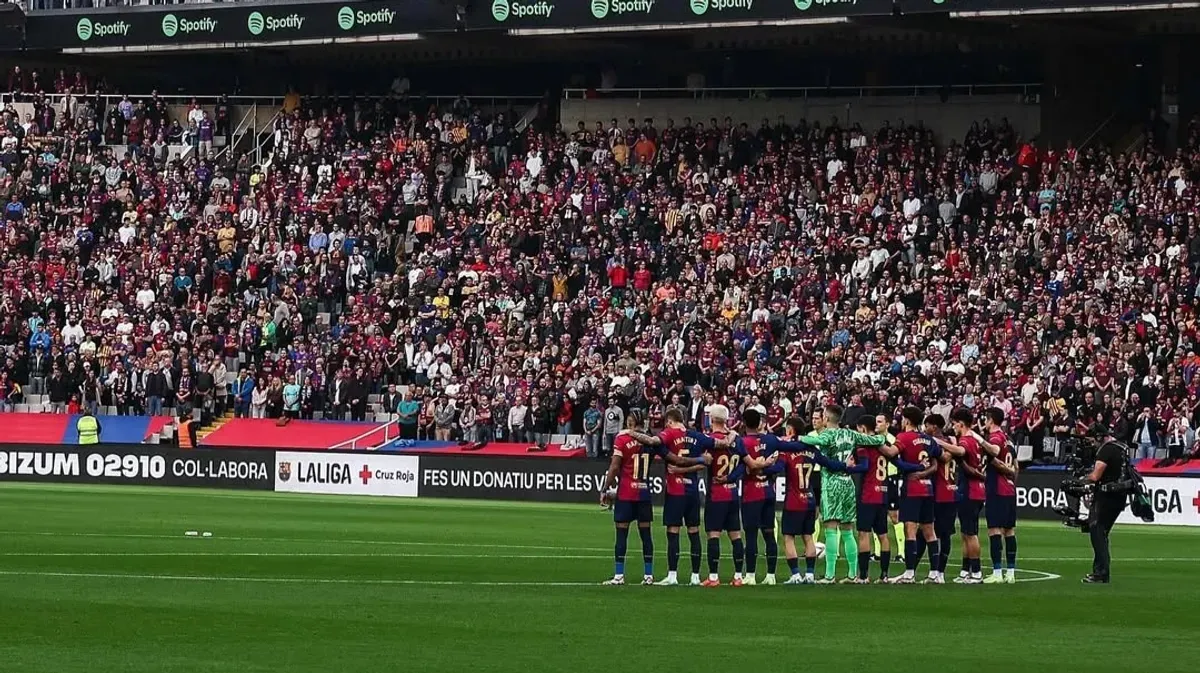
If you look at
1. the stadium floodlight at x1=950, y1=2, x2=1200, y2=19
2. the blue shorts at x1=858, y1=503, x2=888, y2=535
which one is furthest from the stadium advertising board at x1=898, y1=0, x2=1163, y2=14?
the blue shorts at x1=858, y1=503, x2=888, y2=535

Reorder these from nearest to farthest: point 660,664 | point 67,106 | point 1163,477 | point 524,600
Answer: point 660,664 < point 524,600 < point 1163,477 < point 67,106

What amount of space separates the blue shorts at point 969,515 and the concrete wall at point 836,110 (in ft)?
98.5

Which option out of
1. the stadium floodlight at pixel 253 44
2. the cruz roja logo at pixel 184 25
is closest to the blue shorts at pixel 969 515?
the stadium floodlight at pixel 253 44

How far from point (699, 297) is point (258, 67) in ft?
72.0

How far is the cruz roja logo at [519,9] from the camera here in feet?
175

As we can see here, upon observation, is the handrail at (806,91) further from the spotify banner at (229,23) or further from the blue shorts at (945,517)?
the blue shorts at (945,517)

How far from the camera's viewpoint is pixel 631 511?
22.1m

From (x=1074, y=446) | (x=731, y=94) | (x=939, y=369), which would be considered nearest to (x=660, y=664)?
(x=1074, y=446)

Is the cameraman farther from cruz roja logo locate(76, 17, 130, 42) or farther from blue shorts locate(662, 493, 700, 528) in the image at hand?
cruz roja logo locate(76, 17, 130, 42)

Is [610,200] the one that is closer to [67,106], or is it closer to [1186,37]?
[1186,37]

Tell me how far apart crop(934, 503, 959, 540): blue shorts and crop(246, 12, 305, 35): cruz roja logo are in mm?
37537

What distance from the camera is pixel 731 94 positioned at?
57312mm

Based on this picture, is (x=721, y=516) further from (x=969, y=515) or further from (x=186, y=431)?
(x=186, y=431)

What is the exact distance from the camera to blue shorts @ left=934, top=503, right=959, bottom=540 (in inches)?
911
